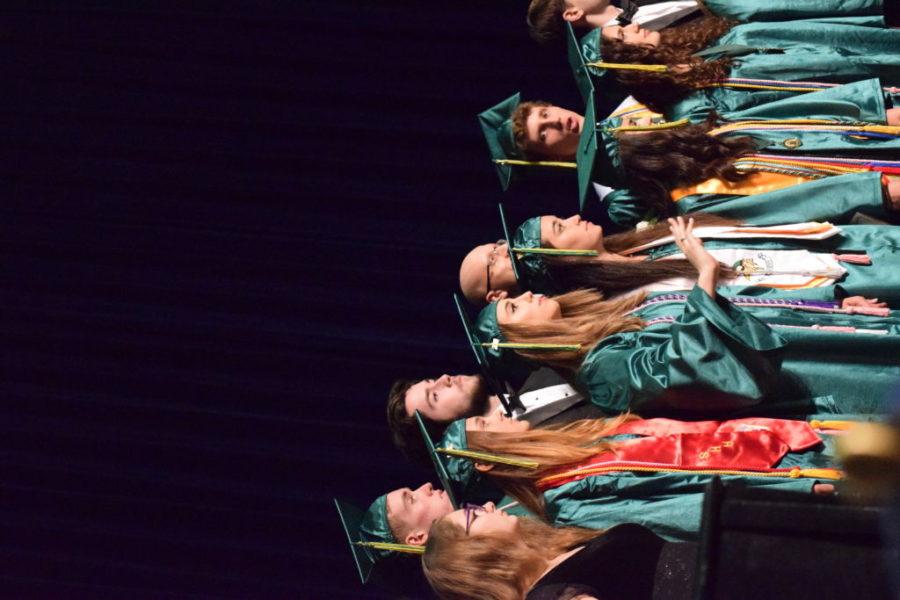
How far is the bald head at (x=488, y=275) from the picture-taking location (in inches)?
115

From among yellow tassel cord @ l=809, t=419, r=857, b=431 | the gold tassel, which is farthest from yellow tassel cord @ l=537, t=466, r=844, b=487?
yellow tassel cord @ l=809, t=419, r=857, b=431

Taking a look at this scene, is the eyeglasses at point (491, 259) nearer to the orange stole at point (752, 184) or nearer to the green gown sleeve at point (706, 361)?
the orange stole at point (752, 184)

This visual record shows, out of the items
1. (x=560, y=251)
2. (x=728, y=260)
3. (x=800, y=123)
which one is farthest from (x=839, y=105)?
(x=560, y=251)

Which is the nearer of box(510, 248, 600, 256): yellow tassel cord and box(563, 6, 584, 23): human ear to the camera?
box(510, 248, 600, 256): yellow tassel cord

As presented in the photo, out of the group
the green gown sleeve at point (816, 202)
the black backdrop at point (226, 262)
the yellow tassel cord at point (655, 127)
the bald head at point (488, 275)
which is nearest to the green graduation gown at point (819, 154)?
the green gown sleeve at point (816, 202)

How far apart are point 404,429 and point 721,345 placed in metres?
0.98

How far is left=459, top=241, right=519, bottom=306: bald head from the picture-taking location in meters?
2.91

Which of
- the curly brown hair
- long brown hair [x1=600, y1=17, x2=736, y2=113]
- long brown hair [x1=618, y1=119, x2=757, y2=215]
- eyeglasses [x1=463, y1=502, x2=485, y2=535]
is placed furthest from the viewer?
the curly brown hair

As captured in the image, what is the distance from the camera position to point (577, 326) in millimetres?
2576

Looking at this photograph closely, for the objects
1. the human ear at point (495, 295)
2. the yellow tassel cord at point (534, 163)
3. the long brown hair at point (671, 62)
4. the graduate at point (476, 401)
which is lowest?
the graduate at point (476, 401)

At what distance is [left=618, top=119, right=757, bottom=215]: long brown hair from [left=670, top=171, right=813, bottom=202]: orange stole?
0.04 ft

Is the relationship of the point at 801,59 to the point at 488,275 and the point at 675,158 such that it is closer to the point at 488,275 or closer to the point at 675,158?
the point at 675,158

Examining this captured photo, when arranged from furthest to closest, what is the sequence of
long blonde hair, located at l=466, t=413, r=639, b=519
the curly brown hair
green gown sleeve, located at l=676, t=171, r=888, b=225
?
the curly brown hair
green gown sleeve, located at l=676, t=171, r=888, b=225
long blonde hair, located at l=466, t=413, r=639, b=519

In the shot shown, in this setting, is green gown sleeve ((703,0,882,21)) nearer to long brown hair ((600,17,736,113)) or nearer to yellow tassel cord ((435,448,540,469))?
long brown hair ((600,17,736,113))
